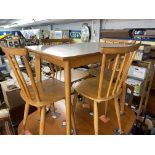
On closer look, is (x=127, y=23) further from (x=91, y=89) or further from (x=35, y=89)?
(x=35, y=89)

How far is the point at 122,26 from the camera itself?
2.97m

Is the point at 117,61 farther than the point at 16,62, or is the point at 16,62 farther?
the point at 117,61

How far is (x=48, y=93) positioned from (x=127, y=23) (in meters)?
2.33

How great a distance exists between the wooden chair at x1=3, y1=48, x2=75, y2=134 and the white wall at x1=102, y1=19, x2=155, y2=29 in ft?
6.61

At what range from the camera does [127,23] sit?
9.39 ft

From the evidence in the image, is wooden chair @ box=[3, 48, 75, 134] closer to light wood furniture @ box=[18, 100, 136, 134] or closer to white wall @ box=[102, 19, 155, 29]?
light wood furniture @ box=[18, 100, 136, 134]

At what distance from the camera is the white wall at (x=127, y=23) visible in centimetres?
254

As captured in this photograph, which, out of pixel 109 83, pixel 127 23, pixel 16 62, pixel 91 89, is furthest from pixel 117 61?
pixel 127 23

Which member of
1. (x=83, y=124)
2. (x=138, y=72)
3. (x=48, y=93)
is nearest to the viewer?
(x=48, y=93)

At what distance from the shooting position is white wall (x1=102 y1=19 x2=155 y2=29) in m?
2.54

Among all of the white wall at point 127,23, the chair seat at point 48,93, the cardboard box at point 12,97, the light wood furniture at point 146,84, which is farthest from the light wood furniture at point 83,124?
the white wall at point 127,23

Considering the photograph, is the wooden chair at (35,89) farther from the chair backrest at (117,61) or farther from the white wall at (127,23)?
the white wall at (127,23)
